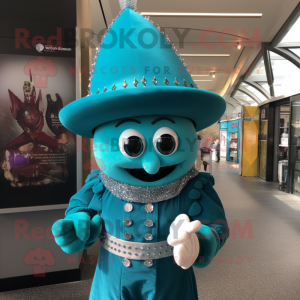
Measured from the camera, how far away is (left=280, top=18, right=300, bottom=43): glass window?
4725 millimetres

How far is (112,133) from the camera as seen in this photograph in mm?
1085

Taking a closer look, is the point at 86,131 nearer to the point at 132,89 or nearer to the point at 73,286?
the point at 132,89

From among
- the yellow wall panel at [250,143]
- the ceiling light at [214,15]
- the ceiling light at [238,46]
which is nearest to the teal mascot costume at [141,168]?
the ceiling light at [214,15]

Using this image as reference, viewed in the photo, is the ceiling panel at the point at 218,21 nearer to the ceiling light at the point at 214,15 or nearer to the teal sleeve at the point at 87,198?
the ceiling light at the point at 214,15

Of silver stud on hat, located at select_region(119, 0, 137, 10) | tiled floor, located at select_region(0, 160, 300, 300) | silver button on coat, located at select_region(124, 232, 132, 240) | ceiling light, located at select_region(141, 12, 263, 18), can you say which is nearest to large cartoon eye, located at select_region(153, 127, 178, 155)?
silver button on coat, located at select_region(124, 232, 132, 240)

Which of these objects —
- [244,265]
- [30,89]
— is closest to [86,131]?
[30,89]

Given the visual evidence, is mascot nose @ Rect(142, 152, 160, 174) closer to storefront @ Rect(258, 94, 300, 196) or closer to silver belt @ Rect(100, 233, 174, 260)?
silver belt @ Rect(100, 233, 174, 260)

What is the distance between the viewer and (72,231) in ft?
A: 3.47

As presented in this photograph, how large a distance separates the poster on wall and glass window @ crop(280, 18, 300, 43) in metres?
4.71

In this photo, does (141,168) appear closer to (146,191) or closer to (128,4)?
(146,191)

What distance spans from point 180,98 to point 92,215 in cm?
73

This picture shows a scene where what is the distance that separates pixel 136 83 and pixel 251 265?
8.43ft

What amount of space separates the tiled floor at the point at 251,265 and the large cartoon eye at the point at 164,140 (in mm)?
1758

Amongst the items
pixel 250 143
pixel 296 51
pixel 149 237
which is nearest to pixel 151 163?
pixel 149 237
